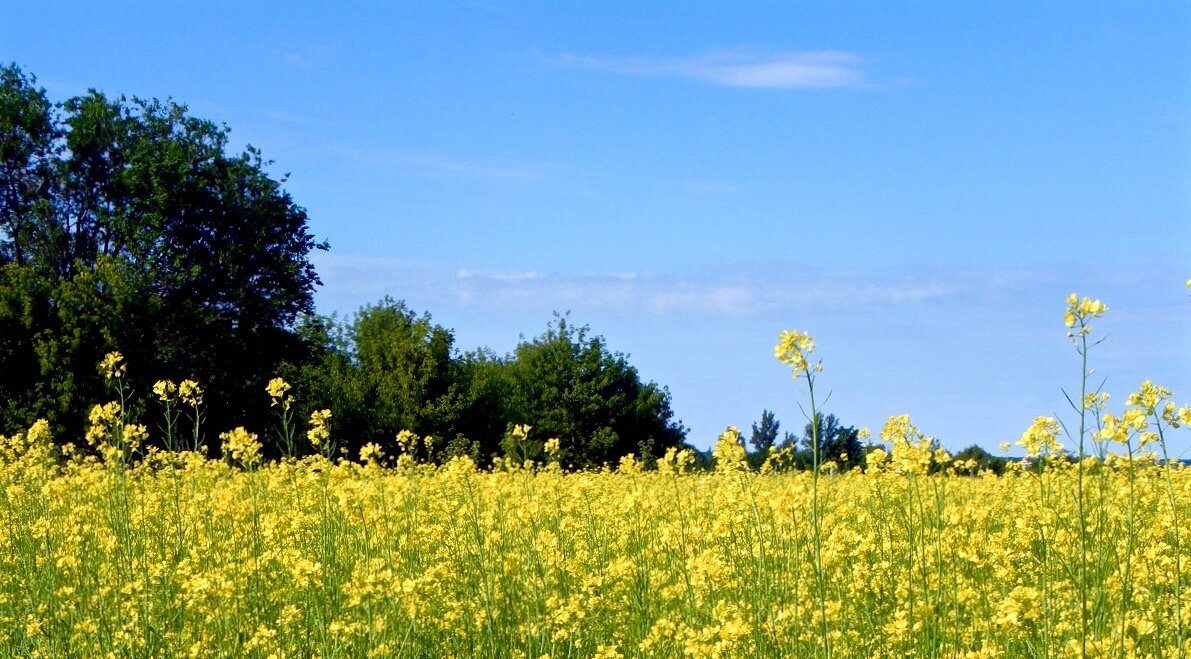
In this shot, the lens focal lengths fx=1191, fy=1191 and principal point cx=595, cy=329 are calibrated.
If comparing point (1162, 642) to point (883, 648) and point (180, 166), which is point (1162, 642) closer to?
point (883, 648)

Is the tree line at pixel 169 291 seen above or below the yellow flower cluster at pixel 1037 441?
above

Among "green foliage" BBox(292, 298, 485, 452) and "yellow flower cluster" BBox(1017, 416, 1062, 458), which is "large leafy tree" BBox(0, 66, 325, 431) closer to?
"green foliage" BBox(292, 298, 485, 452)

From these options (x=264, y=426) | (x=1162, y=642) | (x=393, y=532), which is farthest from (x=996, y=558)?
(x=264, y=426)

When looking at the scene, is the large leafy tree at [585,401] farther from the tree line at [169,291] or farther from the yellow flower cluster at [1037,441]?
the yellow flower cluster at [1037,441]

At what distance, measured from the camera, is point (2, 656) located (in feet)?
19.7

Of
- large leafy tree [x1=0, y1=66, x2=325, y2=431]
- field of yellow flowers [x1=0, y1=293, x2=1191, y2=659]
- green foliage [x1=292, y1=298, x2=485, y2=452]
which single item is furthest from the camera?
green foliage [x1=292, y1=298, x2=485, y2=452]

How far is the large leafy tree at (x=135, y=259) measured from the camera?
99.0ft

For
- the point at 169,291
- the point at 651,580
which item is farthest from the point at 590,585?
the point at 169,291

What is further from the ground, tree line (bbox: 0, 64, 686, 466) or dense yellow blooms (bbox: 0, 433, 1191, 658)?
tree line (bbox: 0, 64, 686, 466)

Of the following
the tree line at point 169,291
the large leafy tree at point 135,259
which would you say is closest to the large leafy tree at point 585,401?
the tree line at point 169,291

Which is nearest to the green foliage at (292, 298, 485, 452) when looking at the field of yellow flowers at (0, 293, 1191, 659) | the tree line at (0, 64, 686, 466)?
the tree line at (0, 64, 686, 466)

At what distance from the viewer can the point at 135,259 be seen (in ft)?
104

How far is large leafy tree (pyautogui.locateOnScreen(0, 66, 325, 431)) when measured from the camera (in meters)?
30.2

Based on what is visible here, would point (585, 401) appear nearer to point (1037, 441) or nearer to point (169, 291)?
point (169, 291)
